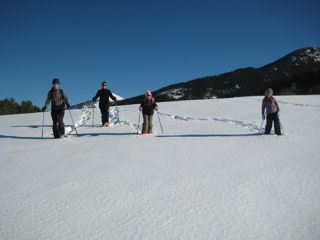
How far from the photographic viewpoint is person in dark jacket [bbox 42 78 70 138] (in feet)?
33.4

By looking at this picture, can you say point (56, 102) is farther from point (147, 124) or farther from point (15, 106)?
point (15, 106)

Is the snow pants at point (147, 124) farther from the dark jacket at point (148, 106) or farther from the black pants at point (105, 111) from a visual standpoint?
the black pants at point (105, 111)

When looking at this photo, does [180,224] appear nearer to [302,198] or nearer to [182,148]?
[302,198]

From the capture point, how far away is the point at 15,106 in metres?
59.0

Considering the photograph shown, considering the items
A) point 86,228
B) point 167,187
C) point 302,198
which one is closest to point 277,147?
point 302,198

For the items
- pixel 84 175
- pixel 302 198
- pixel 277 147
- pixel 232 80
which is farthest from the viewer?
pixel 232 80

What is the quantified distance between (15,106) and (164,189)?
6111cm

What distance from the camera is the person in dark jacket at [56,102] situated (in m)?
10.2

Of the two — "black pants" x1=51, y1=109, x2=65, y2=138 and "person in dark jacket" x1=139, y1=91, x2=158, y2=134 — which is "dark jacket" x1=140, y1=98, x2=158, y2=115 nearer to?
"person in dark jacket" x1=139, y1=91, x2=158, y2=134

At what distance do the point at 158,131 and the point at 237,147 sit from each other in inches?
154

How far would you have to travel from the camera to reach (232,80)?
143750mm

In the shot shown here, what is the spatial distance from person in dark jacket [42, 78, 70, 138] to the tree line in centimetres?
5127

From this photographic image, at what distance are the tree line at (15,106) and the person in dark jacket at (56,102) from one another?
51271mm

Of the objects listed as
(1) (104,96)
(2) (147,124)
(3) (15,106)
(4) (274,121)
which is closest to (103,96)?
(1) (104,96)
